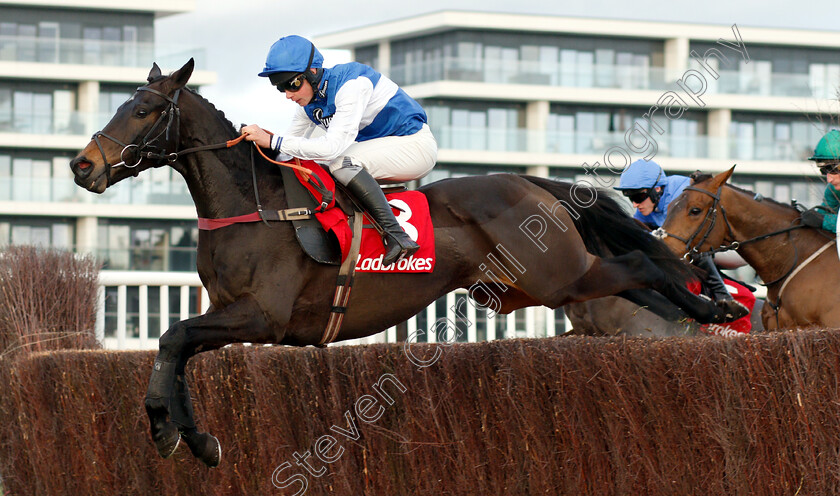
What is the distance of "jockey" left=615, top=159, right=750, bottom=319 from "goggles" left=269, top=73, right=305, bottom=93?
3.00m

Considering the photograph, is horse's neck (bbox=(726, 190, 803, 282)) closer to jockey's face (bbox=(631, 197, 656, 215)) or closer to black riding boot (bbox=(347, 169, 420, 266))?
jockey's face (bbox=(631, 197, 656, 215))

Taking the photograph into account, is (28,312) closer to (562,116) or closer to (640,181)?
(640,181)

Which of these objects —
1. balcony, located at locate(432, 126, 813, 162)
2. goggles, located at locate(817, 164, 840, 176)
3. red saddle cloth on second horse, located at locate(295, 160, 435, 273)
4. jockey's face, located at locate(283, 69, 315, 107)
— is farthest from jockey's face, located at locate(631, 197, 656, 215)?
balcony, located at locate(432, 126, 813, 162)

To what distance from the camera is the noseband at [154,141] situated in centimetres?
439

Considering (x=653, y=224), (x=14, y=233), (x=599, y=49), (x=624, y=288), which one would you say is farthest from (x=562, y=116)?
(x=624, y=288)

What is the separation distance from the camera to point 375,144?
16.0 ft

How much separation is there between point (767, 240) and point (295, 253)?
3598mm

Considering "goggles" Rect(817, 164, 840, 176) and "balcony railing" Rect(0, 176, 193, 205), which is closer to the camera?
"goggles" Rect(817, 164, 840, 176)

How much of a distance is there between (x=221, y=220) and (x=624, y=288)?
2016 mm

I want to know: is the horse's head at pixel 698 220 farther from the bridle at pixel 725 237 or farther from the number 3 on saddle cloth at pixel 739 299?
the number 3 on saddle cloth at pixel 739 299

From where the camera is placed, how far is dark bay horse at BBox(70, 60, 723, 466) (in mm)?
4355

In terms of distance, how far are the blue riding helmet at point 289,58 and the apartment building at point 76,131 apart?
94.0 feet

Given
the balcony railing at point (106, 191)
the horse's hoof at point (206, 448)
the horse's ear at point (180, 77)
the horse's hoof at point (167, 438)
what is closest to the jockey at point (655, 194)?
the horse's ear at point (180, 77)

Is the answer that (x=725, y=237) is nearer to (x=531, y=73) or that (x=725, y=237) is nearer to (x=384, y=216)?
(x=384, y=216)
